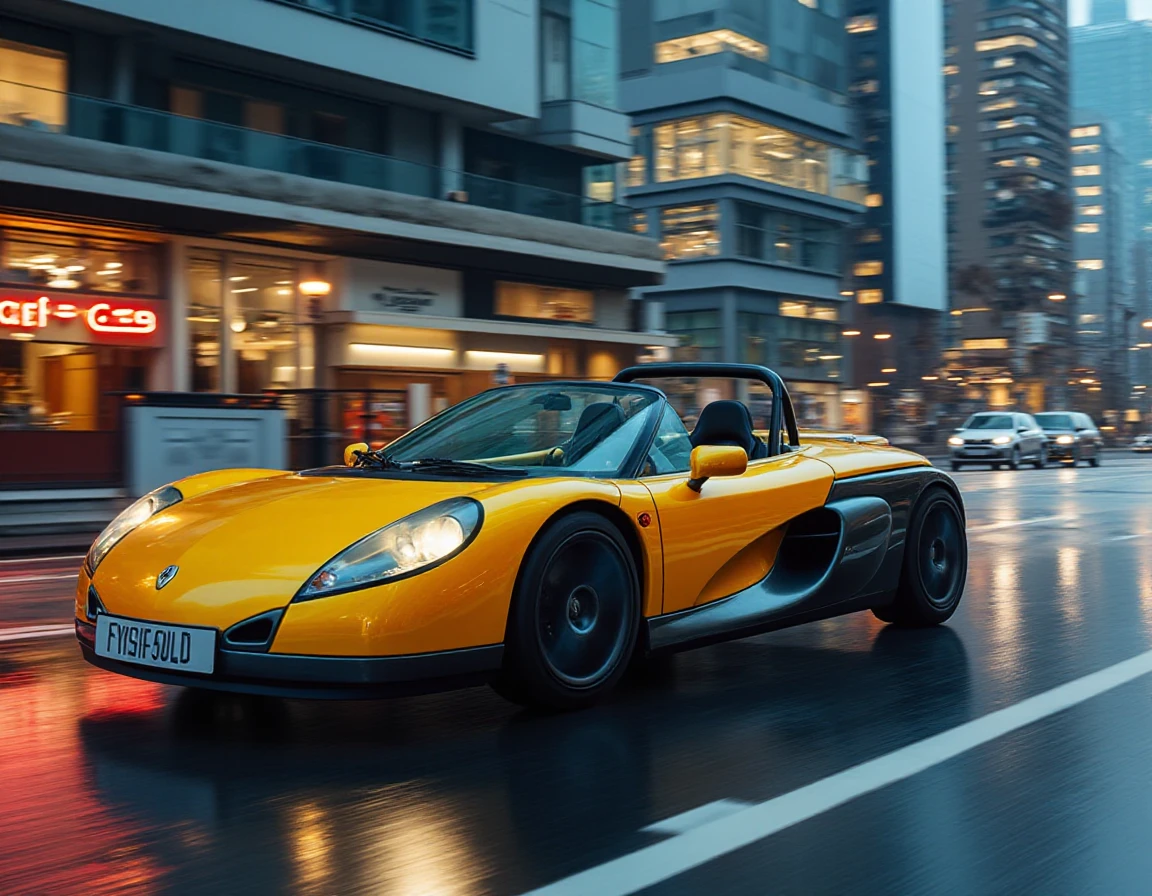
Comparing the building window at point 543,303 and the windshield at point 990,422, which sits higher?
the building window at point 543,303

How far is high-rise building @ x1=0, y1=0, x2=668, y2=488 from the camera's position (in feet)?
68.7

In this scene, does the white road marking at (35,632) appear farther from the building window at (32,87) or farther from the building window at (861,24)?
the building window at (861,24)

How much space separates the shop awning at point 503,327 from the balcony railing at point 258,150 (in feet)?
8.47

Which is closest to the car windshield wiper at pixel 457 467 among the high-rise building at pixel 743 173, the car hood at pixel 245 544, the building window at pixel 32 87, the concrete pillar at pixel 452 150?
the car hood at pixel 245 544

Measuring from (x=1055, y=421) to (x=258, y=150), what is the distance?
991 inches

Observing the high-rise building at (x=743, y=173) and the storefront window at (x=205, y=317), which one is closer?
the storefront window at (x=205, y=317)

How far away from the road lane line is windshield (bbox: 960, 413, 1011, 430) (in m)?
31.9

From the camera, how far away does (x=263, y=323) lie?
25.5 m

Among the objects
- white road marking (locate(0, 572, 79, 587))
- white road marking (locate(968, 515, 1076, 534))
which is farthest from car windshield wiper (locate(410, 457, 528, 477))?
white road marking (locate(968, 515, 1076, 534))

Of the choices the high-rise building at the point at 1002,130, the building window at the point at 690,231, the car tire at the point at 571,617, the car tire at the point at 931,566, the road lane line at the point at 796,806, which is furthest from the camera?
the high-rise building at the point at 1002,130

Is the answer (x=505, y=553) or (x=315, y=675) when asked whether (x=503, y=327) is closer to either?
(x=505, y=553)

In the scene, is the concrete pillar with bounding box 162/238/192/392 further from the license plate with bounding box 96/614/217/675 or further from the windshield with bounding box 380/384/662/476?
the license plate with bounding box 96/614/217/675

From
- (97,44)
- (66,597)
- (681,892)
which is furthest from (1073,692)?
(97,44)

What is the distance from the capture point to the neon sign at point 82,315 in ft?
69.2
